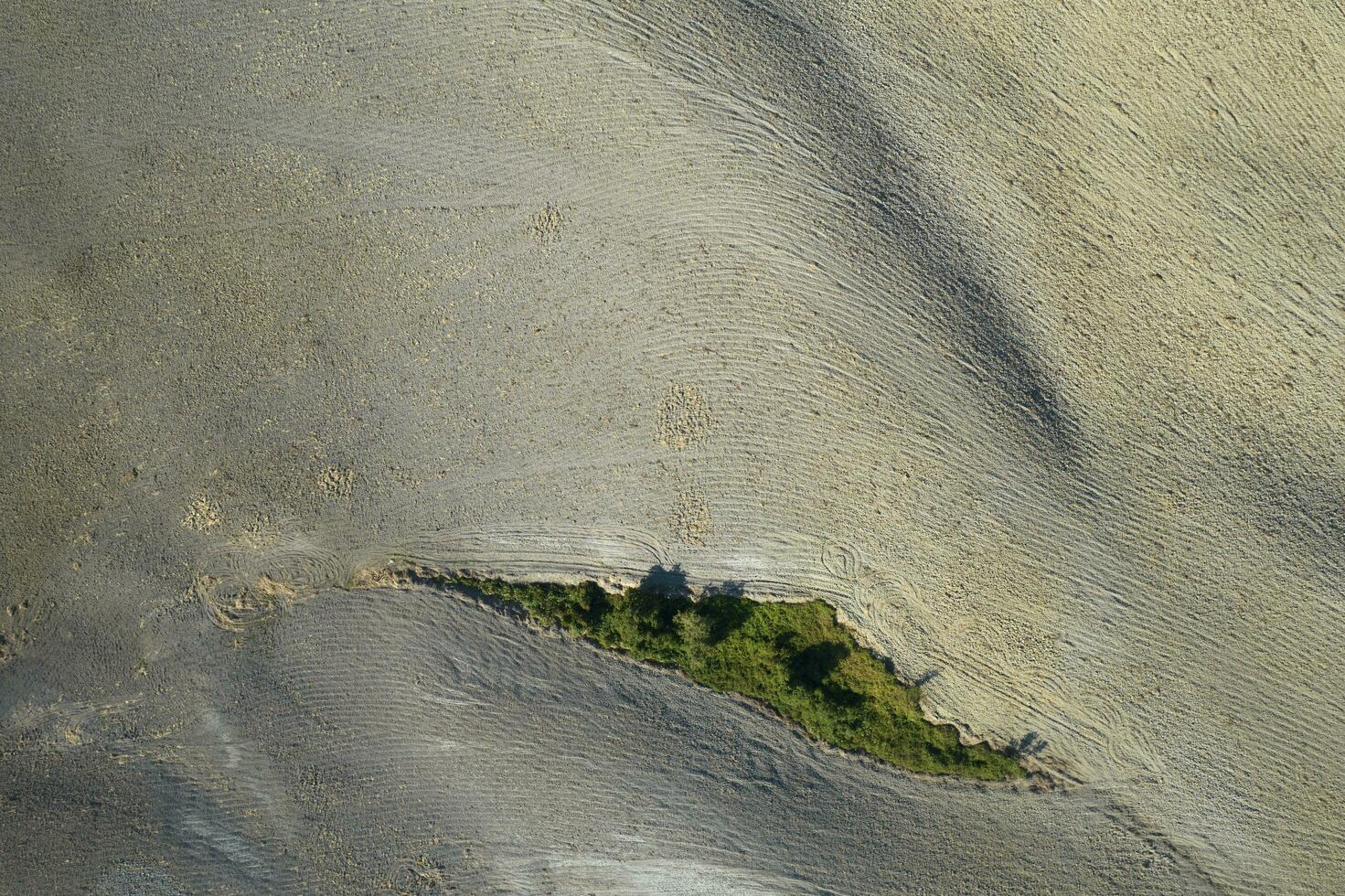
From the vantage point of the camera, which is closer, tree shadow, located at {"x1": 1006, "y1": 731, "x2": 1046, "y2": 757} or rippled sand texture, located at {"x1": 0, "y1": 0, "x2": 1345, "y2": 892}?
rippled sand texture, located at {"x1": 0, "y1": 0, "x2": 1345, "y2": 892}

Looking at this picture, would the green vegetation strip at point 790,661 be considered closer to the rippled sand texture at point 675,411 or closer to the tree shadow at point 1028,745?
the tree shadow at point 1028,745

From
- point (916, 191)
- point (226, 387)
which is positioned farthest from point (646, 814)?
point (916, 191)

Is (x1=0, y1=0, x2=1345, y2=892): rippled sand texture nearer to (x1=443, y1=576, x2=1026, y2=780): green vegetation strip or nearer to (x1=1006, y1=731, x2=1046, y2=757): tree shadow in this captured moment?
(x1=1006, y1=731, x2=1046, y2=757): tree shadow

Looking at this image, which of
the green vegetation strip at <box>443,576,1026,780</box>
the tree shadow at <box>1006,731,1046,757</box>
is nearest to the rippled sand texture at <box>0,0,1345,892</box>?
the tree shadow at <box>1006,731,1046,757</box>

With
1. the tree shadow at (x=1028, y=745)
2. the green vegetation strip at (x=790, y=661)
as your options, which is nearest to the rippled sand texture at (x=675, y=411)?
A: the tree shadow at (x=1028, y=745)

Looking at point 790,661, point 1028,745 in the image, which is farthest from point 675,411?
point 1028,745

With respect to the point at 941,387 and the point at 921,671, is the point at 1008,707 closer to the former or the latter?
the point at 921,671

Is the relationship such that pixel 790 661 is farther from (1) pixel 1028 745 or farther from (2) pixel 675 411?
(2) pixel 675 411
